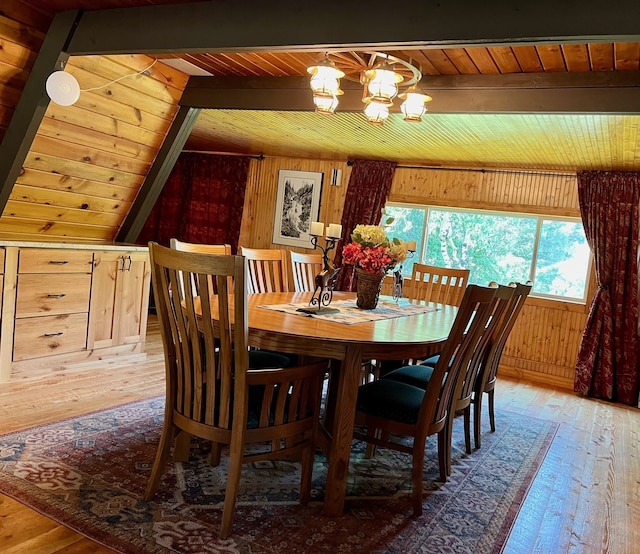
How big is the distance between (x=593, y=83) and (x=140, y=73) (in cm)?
288

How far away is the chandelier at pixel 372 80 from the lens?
254 cm

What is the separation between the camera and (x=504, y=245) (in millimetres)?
5844

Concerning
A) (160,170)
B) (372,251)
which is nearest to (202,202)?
(160,170)

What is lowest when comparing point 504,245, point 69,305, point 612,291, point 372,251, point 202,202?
point 69,305

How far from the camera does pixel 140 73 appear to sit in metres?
3.79

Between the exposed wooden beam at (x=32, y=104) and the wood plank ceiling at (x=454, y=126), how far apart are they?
134 mm

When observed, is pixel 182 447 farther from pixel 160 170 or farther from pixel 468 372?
pixel 160 170

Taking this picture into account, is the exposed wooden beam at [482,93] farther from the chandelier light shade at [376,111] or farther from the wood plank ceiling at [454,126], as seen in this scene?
the chandelier light shade at [376,111]

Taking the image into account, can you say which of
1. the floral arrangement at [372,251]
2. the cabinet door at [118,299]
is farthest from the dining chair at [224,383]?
the cabinet door at [118,299]

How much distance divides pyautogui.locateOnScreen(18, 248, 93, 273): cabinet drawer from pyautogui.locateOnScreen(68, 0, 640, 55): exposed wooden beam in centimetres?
142

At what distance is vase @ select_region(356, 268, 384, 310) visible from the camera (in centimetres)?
308

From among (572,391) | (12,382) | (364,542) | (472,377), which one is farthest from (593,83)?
(12,382)

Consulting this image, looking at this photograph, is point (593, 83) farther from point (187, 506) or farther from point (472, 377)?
point (187, 506)

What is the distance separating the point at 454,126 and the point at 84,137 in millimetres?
2679
